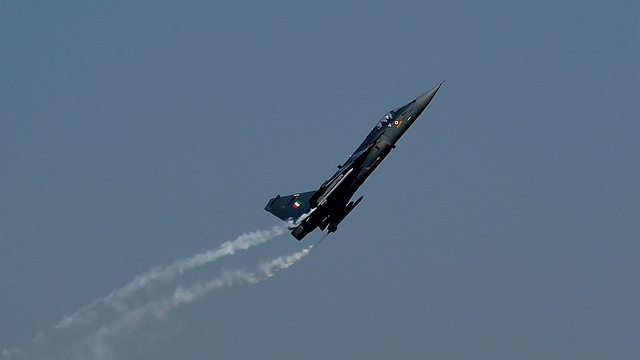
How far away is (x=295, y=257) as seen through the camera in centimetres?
11131

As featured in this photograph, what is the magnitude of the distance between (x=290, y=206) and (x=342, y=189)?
165 inches

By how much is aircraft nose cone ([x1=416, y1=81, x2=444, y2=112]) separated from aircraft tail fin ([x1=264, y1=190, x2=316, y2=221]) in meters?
9.79

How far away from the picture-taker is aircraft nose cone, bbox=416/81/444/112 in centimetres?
11019

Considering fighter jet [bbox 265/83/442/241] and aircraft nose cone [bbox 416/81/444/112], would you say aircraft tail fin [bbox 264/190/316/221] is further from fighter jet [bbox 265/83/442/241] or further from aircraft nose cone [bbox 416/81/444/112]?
aircraft nose cone [bbox 416/81/444/112]

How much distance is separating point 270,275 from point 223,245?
4.04m

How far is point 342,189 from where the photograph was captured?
106375 mm

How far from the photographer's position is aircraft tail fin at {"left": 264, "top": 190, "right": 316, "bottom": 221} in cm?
10775

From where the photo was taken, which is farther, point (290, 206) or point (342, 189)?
point (290, 206)

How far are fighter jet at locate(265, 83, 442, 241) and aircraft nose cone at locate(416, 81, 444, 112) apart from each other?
0.41 m

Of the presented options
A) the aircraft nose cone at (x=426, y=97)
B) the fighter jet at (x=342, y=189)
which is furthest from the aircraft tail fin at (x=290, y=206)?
the aircraft nose cone at (x=426, y=97)

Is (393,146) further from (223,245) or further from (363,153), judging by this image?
(223,245)

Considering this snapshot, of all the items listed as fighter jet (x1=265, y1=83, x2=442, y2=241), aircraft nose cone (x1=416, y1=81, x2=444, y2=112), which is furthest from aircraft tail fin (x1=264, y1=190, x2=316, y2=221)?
aircraft nose cone (x1=416, y1=81, x2=444, y2=112)

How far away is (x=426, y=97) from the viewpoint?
111 m

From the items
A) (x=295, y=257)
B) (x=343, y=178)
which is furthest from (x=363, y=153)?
(x=295, y=257)
